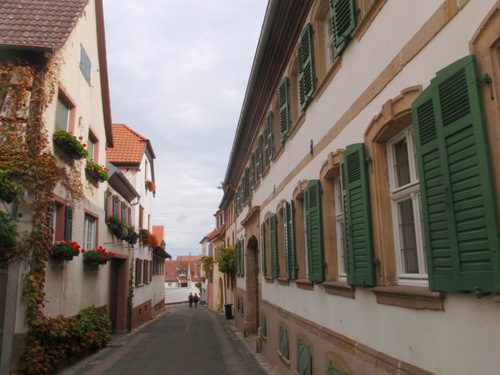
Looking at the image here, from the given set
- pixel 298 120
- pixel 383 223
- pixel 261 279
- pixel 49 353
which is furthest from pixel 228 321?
pixel 383 223

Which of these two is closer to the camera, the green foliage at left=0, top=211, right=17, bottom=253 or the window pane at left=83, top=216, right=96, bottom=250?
the green foliage at left=0, top=211, right=17, bottom=253

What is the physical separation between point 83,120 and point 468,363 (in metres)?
11.5

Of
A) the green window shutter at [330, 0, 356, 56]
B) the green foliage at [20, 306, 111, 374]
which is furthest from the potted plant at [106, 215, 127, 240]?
the green window shutter at [330, 0, 356, 56]

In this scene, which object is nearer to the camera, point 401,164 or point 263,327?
point 401,164

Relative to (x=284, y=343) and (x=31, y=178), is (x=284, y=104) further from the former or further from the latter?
(x=31, y=178)

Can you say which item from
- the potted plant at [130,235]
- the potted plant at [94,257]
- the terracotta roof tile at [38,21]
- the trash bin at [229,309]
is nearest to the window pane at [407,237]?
the terracotta roof tile at [38,21]

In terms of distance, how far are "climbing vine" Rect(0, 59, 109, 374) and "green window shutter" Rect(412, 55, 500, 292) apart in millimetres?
7358

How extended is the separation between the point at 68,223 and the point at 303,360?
21.4ft

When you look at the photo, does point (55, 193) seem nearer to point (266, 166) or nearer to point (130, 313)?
point (266, 166)

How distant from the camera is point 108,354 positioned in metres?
13.5

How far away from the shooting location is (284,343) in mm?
9805

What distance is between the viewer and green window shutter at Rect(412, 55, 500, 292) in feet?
10.1

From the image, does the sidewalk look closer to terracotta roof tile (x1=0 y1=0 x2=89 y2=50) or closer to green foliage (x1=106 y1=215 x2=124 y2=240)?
green foliage (x1=106 y1=215 x2=124 y2=240)

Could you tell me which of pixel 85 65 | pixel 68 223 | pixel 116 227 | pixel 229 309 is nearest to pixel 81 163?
pixel 68 223
